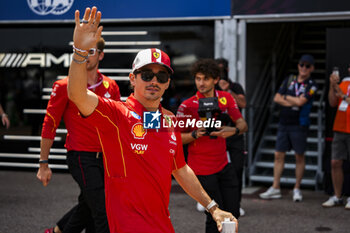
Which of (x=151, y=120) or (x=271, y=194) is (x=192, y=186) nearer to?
(x=151, y=120)

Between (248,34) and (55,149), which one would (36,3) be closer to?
(55,149)

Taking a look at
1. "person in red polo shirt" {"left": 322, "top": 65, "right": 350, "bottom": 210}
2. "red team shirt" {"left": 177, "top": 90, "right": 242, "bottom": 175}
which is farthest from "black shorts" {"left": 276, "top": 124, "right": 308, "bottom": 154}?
"red team shirt" {"left": 177, "top": 90, "right": 242, "bottom": 175}

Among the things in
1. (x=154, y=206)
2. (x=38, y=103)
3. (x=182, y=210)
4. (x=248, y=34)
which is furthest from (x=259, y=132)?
(x=154, y=206)

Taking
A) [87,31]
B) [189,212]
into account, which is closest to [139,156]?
[87,31]

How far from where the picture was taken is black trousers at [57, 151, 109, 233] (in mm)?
4562

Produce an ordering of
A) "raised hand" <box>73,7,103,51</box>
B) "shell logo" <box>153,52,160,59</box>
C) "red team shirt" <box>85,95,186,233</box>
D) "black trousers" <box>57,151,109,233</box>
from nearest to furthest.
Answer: "raised hand" <box>73,7,103,51</box>, "red team shirt" <box>85,95,186,233</box>, "shell logo" <box>153,52,160,59</box>, "black trousers" <box>57,151,109,233</box>

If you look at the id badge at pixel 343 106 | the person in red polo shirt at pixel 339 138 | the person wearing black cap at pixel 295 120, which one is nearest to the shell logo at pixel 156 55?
the person in red polo shirt at pixel 339 138

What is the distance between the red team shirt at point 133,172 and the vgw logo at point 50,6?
792cm

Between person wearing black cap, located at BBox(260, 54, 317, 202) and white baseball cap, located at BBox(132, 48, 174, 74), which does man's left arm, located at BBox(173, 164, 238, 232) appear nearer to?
white baseball cap, located at BBox(132, 48, 174, 74)

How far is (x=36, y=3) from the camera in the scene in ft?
35.3

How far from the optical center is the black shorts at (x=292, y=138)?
8492 millimetres

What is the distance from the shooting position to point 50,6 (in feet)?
35.0

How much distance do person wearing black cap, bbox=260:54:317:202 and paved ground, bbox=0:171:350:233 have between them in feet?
1.46

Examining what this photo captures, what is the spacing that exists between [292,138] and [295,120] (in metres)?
0.30
